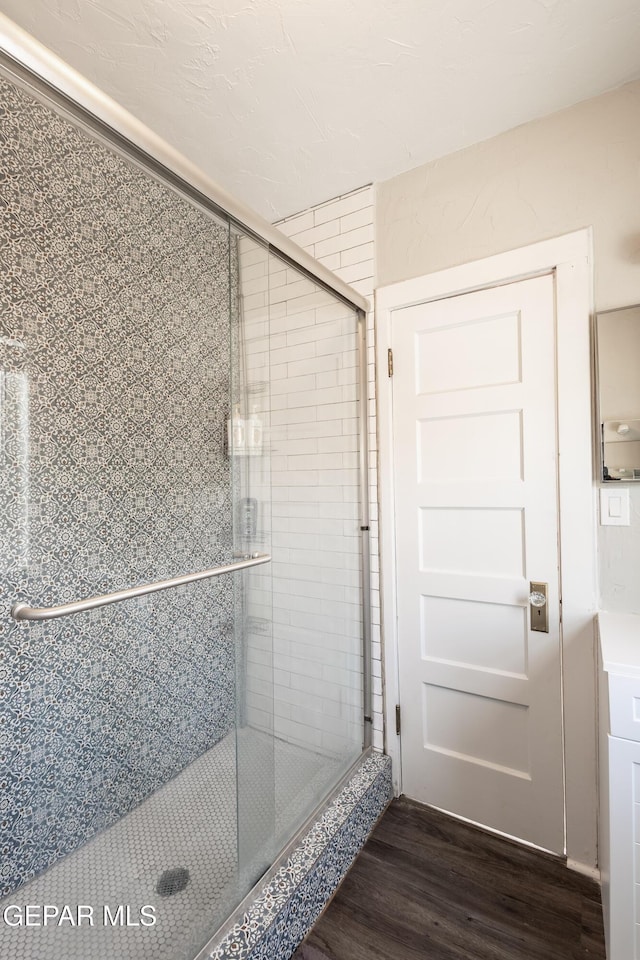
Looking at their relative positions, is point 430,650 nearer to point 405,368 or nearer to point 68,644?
point 405,368

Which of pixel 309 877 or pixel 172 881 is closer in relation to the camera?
pixel 172 881

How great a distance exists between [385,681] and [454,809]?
51cm

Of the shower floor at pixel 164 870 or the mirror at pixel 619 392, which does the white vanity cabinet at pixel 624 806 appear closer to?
the mirror at pixel 619 392

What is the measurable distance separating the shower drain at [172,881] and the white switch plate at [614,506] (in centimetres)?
160

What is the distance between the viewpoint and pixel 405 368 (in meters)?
1.81

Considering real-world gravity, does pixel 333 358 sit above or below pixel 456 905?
above

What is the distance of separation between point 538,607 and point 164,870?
4.49ft

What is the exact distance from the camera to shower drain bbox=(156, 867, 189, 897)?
1.17m

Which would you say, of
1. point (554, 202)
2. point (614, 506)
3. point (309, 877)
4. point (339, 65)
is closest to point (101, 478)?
point (309, 877)

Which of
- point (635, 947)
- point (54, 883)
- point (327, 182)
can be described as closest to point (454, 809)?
point (635, 947)

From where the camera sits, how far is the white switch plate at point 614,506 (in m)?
1.41

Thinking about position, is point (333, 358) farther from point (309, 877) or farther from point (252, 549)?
point (309, 877)

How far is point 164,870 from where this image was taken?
1.20m

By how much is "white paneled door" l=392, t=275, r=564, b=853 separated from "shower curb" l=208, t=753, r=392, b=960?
0.72ft
